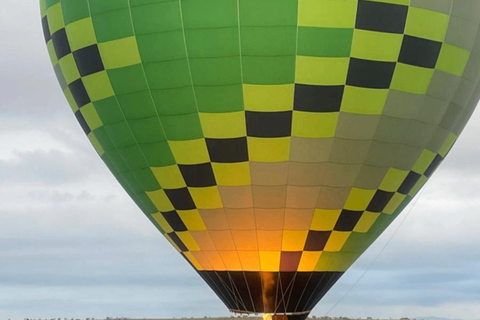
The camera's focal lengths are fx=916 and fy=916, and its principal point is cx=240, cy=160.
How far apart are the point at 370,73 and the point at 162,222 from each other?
3880mm

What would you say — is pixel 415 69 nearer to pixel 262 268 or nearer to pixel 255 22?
pixel 255 22

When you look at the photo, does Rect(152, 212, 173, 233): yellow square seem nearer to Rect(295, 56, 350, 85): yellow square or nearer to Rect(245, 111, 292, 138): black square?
Rect(245, 111, 292, 138): black square

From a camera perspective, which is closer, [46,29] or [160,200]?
[160,200]

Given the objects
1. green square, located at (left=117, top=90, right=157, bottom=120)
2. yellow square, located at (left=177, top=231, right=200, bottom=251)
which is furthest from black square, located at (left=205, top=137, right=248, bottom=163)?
yellow square, located at (left=177, top=231, right=200, bottom=251)

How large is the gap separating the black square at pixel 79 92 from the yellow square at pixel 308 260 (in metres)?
3.91

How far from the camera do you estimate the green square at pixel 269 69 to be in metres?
11.9

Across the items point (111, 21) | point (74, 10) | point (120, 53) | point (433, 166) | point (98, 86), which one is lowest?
point (433, 166)

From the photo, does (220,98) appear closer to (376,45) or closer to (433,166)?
(376,45)

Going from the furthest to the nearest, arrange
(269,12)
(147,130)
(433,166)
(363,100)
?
1. (433,166)
2. (147,130)
3. (363,100)
4. (269,12)

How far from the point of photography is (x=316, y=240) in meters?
13.0

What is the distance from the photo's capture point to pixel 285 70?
11.9m

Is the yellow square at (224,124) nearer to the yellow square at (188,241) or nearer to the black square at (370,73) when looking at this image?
the black square at (370,73)

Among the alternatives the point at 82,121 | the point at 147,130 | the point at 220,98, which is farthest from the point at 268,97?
the point at 82,121

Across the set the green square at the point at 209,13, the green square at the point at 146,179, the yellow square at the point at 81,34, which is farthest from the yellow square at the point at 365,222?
the yellow square at the point at 81,34
